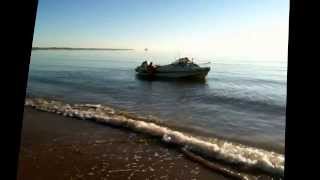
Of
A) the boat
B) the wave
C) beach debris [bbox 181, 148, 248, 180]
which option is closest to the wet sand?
beach debris [bbox 181, 148, 248, 180]

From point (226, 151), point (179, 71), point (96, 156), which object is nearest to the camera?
point (96, 156)

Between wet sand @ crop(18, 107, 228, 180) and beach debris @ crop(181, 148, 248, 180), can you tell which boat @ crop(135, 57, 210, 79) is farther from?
beach debris @ crop(181, 148, 248, 180)

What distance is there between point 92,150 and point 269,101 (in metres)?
19.7

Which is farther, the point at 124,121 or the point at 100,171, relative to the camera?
the point at 124,121

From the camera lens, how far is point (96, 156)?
31.4ft

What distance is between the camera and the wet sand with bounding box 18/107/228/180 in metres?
8.21

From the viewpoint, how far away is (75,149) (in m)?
10.2

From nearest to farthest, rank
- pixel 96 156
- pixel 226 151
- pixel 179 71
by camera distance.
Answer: pixel 96 156
pixel 226 151
pixel 179 71

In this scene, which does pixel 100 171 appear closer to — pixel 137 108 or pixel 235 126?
pixel 235 126

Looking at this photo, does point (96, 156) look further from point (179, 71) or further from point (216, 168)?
point (179, 71)

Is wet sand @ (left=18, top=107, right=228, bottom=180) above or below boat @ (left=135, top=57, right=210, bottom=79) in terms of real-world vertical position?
below

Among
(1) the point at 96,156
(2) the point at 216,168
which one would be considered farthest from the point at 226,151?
(1) the point at 96,156
